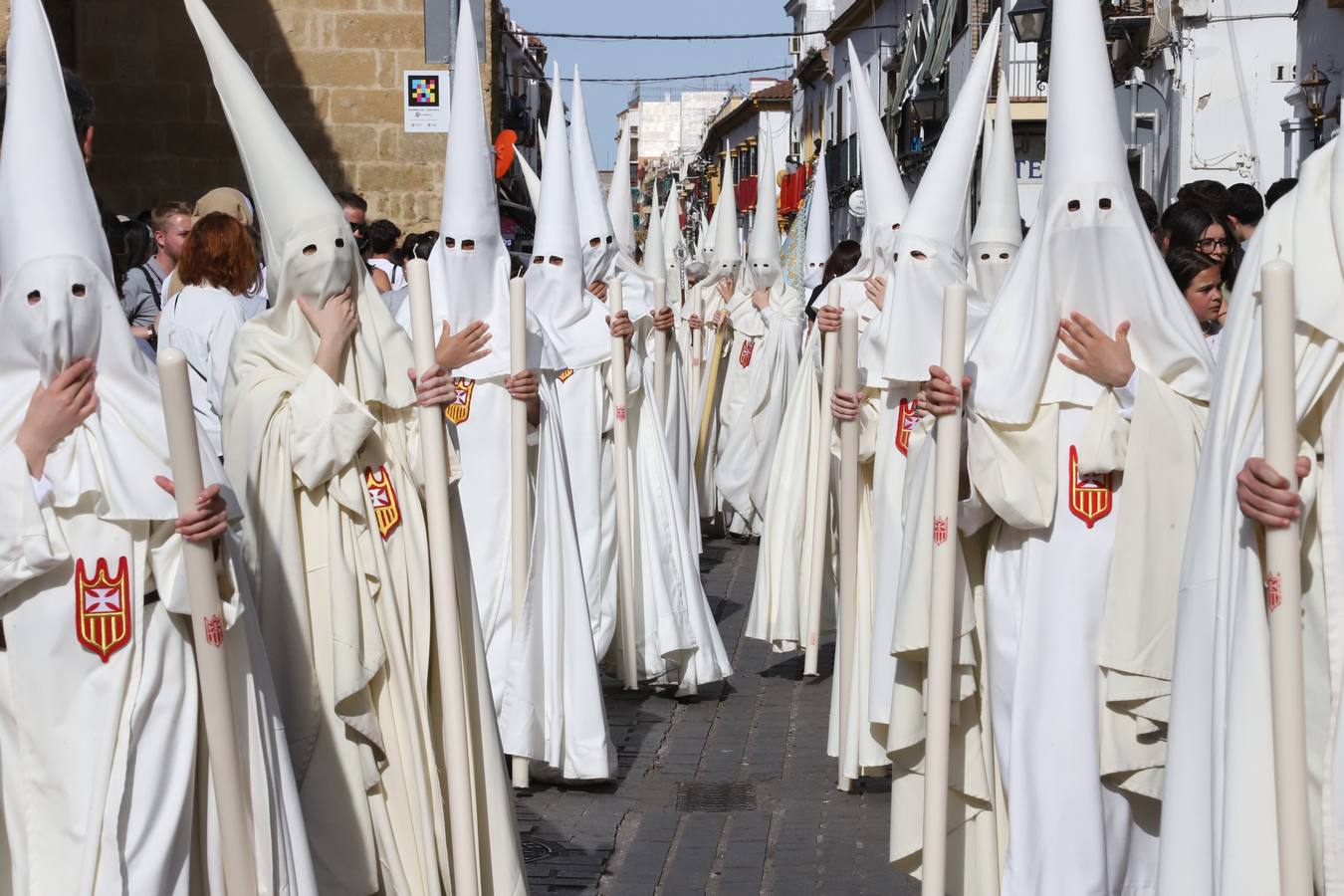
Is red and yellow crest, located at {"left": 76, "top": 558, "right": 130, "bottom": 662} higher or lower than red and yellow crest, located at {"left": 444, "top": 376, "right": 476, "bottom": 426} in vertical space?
lower

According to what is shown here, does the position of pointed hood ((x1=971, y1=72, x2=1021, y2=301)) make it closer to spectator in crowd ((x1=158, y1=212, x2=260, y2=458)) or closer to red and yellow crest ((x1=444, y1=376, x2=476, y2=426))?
red and yellow crest ((x1=444, y1=376, x2=476, y2=426))

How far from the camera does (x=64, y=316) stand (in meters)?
3.97

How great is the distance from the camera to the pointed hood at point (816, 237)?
52.7ft

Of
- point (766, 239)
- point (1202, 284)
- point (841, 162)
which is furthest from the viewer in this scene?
point (841, 162)

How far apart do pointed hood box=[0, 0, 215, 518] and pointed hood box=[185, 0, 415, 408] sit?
1012 mm

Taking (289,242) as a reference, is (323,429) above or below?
below

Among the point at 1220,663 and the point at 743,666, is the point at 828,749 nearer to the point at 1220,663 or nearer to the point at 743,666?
the point at 743,666

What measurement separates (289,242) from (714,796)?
3233 millimetres

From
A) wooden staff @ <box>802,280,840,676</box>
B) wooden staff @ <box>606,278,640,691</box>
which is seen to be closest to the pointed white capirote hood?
wooden staff @ <box>606,278,640,691</box>

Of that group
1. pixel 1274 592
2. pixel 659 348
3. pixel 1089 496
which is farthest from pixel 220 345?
pixel 659 348

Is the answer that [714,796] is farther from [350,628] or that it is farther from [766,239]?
[766,239]

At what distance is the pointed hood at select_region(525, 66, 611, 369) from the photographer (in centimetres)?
908

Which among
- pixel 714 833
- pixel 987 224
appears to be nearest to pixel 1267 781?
pixel 714 833

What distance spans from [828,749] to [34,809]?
429 centimetres
